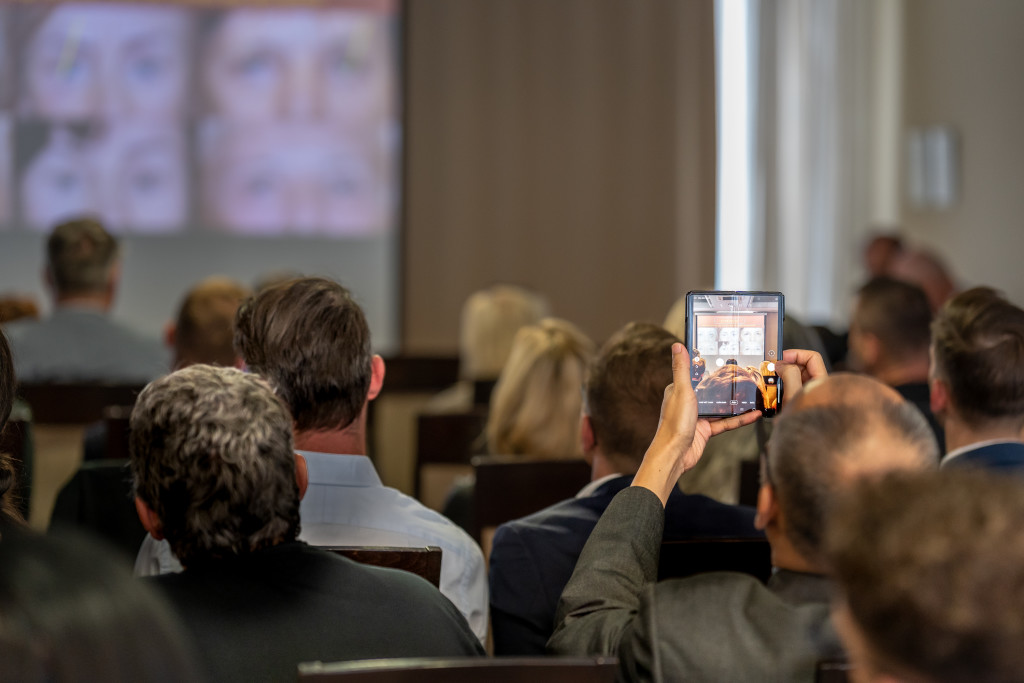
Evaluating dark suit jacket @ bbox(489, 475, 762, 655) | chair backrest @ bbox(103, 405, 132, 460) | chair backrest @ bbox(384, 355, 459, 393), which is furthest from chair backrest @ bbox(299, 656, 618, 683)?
chair backrest @ bbox(384, 355, 459, 393)

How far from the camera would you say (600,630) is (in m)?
1.34

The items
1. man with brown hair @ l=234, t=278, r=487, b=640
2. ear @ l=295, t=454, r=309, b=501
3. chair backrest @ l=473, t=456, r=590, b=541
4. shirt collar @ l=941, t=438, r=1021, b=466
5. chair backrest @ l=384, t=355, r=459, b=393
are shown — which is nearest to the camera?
ear @ l=295, t=454, r=309, b=501

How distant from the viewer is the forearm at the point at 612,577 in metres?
1.35

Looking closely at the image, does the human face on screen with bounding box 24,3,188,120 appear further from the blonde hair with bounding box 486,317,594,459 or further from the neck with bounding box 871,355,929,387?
the neck with bounding box 871,355,929,387

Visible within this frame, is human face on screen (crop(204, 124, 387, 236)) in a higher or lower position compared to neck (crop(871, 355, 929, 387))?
higher

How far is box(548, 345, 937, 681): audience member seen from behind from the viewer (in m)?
1.21

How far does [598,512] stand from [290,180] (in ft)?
20.0

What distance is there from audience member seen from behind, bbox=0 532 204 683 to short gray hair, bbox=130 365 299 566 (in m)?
0.67

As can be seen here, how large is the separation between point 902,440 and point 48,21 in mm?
7398

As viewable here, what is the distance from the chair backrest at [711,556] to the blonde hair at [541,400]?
4.01ft

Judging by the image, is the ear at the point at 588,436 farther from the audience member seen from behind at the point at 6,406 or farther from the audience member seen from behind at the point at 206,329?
the audience member seen from behind at the point at 206,329

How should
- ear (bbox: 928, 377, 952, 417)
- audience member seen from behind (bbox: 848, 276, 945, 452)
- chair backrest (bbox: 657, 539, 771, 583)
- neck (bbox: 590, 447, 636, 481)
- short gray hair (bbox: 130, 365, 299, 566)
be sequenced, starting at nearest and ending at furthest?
short gray hair (bbox: 130, 365, 299, 566), chair backrest (bbox: 657, 539, 771, 583), neck (bbox: 590, 447, 636, 481), ear (bbox: 928, 377, 952, 417), audience member seen from behind (bbox: 848, 276, 945, 452)

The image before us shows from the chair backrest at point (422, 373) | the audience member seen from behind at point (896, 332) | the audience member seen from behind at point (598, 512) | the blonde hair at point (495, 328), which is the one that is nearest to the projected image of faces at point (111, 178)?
the chair backrest at point (422, 373)

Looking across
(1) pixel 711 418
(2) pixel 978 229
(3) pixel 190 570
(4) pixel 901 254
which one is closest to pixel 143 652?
(3) pixel 190 570
